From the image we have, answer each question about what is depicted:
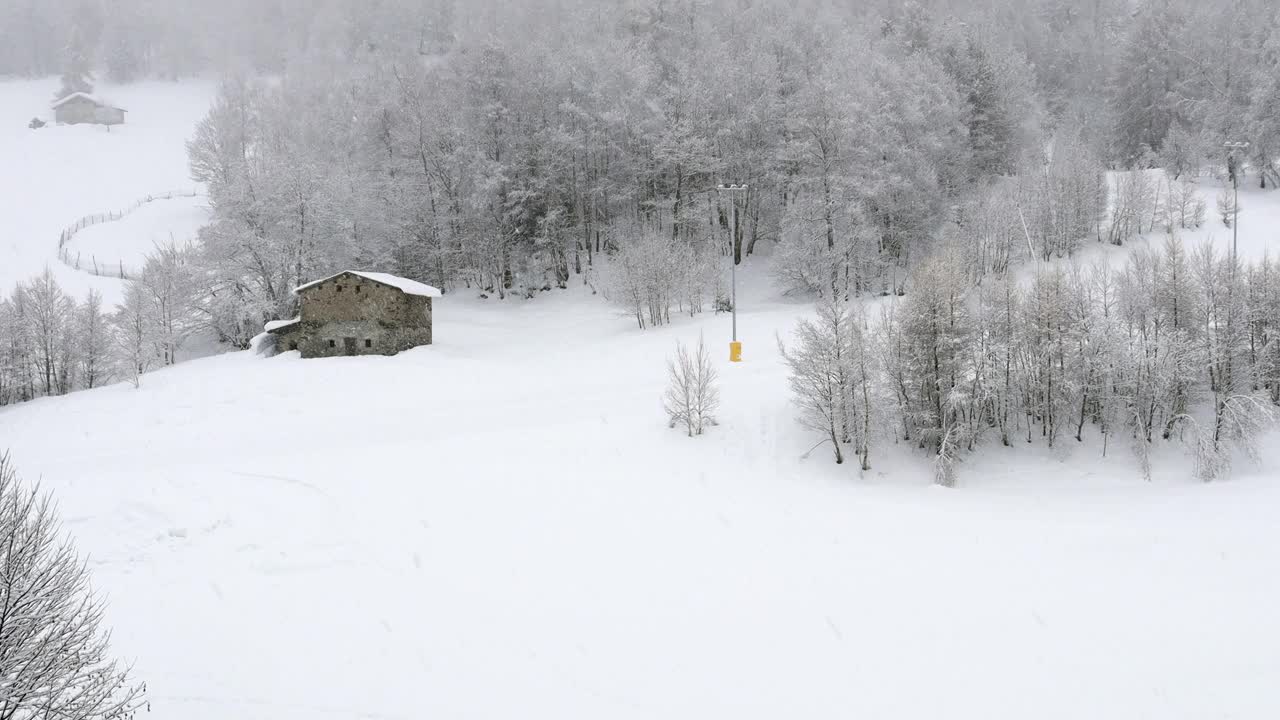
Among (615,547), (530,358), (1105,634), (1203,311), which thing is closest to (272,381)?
(530,358)

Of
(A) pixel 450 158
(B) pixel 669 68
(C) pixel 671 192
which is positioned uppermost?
(B) pixel 669 68

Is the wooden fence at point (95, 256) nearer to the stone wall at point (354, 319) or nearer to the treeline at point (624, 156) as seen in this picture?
the treeline at point (624, 156)

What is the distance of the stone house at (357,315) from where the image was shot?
31688 mm

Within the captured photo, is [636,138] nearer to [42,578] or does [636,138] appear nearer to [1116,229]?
[1116,229]

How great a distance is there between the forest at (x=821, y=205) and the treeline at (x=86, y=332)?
15 centimetres

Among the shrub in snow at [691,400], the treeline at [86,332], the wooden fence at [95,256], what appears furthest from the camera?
the wooden fence at [95,256]

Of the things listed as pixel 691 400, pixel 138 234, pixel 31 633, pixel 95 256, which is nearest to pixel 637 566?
pixel 691 400

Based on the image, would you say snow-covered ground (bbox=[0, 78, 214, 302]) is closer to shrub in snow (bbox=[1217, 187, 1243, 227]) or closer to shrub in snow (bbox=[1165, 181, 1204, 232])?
shrub in snow (bbox=[1165, 181, 1204, 232])

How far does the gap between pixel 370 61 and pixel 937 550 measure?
7094cm

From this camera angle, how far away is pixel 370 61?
220ft

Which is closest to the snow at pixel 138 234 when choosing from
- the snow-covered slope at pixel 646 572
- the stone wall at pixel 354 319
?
the stone wall at pixel 354 319

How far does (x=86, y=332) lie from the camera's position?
3691cm

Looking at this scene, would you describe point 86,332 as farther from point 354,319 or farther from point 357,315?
point 357,315

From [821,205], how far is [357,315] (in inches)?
997
